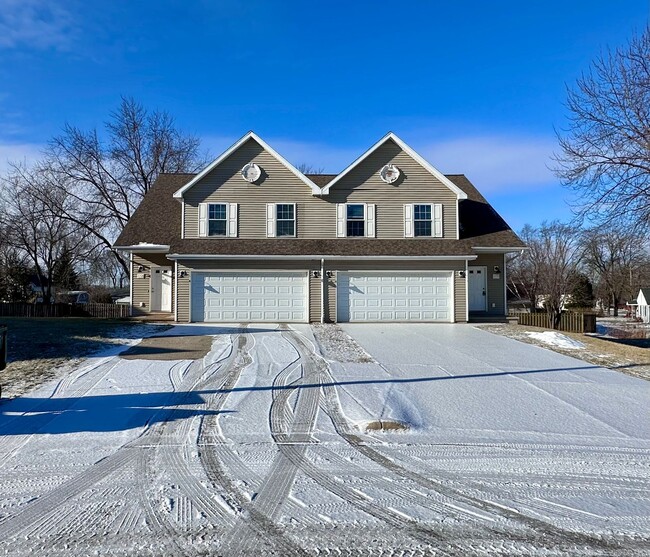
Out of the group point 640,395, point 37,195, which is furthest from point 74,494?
point 37,195

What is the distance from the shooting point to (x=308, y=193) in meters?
18.6

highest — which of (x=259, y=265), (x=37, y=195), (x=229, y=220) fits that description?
(x=37, y=195)

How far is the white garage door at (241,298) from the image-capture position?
691 inches

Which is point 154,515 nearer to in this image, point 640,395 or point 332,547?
point 332,547

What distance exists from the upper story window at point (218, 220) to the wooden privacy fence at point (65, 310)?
620 centimetres

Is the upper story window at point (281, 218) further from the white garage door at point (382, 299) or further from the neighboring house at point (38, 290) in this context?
the neighboring house at point (38, 290)

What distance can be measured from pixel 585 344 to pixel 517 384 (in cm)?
664

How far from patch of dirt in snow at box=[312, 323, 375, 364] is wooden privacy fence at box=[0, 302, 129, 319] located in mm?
10823

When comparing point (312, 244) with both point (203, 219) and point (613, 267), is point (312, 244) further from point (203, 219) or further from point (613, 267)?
point (613, 267)

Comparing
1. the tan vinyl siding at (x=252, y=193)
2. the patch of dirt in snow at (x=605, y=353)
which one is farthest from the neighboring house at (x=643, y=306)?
the tan vinyl siding at (x=252, y=193)

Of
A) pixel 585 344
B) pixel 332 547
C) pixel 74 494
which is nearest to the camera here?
pixel 332 547

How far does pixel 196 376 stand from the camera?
8.72 metres

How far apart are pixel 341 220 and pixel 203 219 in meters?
5.61

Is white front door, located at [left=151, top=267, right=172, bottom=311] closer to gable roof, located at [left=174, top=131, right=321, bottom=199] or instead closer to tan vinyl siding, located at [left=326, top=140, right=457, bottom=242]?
gable roof, located at [left=174, top=131, right=321, bottom=199]
